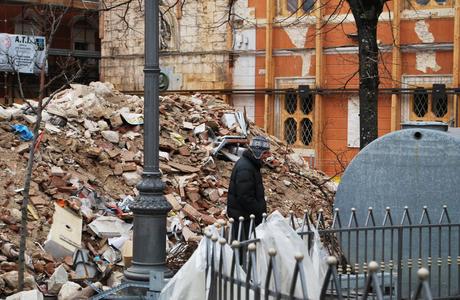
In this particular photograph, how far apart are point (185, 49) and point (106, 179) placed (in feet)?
45.2

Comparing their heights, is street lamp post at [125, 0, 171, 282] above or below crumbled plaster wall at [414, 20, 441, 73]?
below

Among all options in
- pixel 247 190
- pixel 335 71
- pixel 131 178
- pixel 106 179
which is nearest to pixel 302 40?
pixel 335 71

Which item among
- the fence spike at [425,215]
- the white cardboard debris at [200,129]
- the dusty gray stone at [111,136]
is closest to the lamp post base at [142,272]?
the fence spike at [425,215]

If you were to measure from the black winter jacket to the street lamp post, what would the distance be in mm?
1607

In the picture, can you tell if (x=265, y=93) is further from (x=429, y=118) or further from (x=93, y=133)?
(x=93, y=133)

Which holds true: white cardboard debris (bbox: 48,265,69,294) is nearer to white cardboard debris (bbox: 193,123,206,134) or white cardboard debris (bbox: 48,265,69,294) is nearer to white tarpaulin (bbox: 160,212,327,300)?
white tarpaulin (bbox: 160,212,327,300)

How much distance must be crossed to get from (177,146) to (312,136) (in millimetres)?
9497

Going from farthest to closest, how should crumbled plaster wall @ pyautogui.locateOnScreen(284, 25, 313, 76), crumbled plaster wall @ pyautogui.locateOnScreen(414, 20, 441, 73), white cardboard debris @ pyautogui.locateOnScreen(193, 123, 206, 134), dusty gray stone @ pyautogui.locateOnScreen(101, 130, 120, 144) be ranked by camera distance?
1. crumbled plaster wall @ pyautogui.locateOnScreen(284, 25, 313, 76)
2. crumbled plaster wall @ pyautogui.locateOnScreen(414, 20, 441, 73)
3. white cardboard debris @ pyautogui.locateOnScreen(193, 123, 206, 134)
4. dusty gray stone @ pyautogui.locateOnScreen(101, 130, 120, 144)

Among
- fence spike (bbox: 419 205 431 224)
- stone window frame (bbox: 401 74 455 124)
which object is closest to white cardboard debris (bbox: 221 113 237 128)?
stone window frame (bbox: 401 74 455 124)

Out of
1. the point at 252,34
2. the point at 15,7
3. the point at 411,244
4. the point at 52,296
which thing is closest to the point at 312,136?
the point at 252,34

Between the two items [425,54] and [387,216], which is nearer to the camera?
[387,216]

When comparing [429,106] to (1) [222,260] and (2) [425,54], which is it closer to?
(2) [425,54]

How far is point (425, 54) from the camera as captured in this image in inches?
924

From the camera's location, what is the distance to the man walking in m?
10.2
